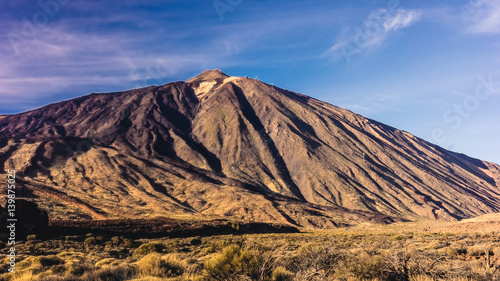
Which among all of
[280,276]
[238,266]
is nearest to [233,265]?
[238,266]

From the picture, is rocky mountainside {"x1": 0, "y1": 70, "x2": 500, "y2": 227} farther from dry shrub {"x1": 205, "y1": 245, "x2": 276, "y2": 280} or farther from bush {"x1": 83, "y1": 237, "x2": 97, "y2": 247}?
dry shrub {"x1": 205, "y1": 245, "x2": 276, "y2": 280}

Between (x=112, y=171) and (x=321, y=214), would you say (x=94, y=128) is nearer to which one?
(x=112, y=171)

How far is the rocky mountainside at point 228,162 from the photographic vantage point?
75.4 metres

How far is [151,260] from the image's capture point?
12531mm

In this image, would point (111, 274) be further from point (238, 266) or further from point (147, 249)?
point (147, 249)

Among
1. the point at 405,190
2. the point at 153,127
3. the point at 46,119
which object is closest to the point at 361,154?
the point at 405,190

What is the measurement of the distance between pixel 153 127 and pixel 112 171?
164 ft

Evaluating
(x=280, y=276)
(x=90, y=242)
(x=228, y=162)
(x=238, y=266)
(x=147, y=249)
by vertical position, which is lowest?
(x=90, y=242)

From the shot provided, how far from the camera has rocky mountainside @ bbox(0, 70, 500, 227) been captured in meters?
75.4

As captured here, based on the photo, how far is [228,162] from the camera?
383 ft

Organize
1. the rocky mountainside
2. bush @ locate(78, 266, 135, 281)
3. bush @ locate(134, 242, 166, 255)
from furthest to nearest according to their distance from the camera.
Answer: the rocky mountainside, bush @ locate(134, 242, 166, 255), bush @ locate(78, 266, 135, 281)

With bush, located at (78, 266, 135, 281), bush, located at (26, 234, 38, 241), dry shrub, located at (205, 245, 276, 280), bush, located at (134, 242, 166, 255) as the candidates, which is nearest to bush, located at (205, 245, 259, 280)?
dry shrub, located at (205, 245, 276, 280)

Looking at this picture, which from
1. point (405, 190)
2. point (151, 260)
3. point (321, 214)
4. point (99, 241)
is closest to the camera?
point (151, 260)

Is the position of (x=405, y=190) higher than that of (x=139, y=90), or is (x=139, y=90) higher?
(x=139, y=90)
